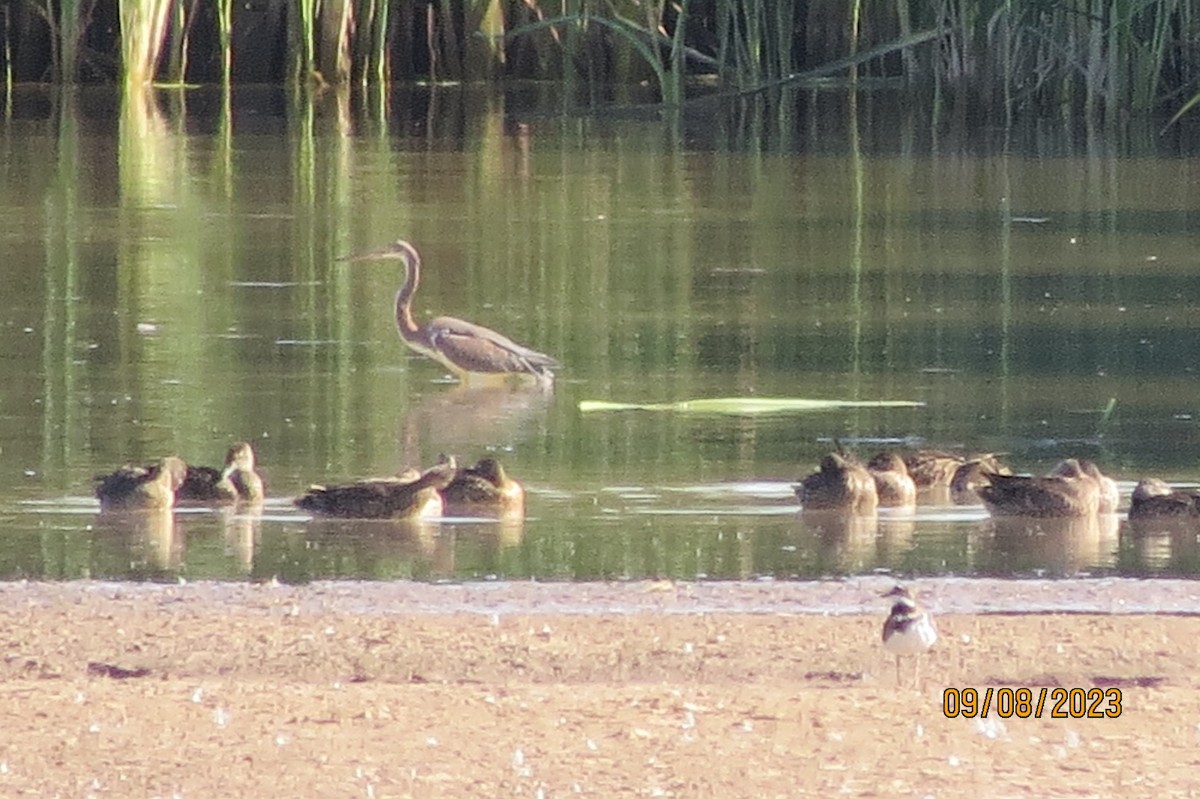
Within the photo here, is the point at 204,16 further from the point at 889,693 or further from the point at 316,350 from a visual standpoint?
the point at 889,693

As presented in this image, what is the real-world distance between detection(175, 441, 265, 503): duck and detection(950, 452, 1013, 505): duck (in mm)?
2259

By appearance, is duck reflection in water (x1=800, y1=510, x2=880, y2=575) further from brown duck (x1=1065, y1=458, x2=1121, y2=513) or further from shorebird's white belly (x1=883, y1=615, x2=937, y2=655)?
shorebird's white belly (x1=883, y1=615, x2=937, y2=655)

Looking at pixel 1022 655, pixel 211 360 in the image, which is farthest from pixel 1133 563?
pixel 211 360

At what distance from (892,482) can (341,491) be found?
1.77 metres

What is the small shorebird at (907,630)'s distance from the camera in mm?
6770

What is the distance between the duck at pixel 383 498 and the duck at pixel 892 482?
4.48 ft

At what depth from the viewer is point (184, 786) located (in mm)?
5730

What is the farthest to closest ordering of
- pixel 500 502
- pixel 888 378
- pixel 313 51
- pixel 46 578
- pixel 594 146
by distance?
pixel 313 51 < pixel 594 146 < pixel 888 378 < pixel 500 502 < pixel 46 578

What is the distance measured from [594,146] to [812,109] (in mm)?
4908

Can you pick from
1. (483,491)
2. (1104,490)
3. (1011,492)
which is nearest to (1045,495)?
(1011,492)

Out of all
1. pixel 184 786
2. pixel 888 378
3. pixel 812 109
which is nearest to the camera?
pixel 184 786
